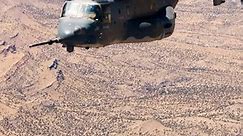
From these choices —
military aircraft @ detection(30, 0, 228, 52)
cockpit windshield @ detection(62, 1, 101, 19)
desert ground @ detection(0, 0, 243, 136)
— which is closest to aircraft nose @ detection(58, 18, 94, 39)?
military aircraft @ detection(30, 0, 228, 52)

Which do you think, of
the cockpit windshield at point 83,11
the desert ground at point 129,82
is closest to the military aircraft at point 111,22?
the cockpit windshield at point 83,11

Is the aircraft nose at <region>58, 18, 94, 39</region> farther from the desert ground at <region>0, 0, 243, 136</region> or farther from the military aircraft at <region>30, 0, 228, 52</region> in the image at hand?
the desert ground at <region>0, 0, 243, 136</region>

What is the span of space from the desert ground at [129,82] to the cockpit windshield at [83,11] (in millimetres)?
33822

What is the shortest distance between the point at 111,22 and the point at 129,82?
45.1 metres

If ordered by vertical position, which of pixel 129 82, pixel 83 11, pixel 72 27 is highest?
pixel 83 11

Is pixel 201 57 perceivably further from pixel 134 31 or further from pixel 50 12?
pixel 134 31

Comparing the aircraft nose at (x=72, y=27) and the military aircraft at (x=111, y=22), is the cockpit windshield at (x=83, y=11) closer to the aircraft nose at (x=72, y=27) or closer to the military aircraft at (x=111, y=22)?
the military aircraft at (x=111, y=22)

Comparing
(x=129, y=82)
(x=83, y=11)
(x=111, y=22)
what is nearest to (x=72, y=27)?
(x=83, y=11)

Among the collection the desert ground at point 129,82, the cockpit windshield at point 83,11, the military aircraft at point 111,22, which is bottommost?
the desert ground at point 129,82

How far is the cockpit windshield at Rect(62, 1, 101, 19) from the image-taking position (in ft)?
85.0

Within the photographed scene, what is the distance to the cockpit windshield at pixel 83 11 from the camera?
85.0 feet

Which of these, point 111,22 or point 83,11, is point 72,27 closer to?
point 83,11

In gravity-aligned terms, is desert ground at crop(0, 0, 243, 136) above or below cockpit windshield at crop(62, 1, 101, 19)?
below

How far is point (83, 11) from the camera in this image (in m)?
A: 26.0
